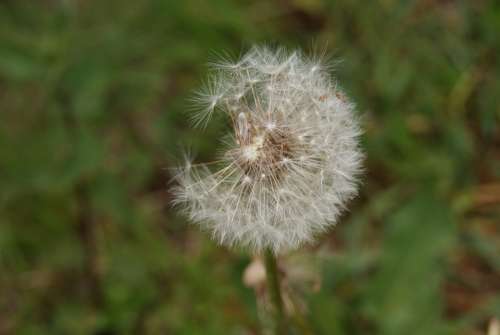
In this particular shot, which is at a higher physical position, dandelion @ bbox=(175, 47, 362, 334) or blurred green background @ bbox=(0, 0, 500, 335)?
blurred green background @ bbox=(0, 0, 500, 335)

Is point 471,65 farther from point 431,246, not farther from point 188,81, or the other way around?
point 188,81

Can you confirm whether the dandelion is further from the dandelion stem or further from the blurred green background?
the blurred green background

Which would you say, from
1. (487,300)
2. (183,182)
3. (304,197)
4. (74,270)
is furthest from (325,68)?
(74,270)

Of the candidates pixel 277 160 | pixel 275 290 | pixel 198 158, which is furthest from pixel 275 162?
pixel 198 158

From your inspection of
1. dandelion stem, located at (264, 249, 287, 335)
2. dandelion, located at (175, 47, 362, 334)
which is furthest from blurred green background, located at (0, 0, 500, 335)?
dandelion, located at (175, 47, 362, 334)

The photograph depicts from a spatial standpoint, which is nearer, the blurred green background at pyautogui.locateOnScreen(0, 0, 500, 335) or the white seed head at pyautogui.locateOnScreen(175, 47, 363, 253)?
the white seed head at pyautogui.locateOnScreen(175, 47, 363, 253)

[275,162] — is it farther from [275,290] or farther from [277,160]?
[275,290]
